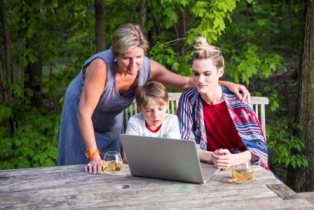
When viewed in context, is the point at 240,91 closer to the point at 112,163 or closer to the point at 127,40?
the point at 127,40

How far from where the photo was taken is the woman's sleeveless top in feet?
10.1

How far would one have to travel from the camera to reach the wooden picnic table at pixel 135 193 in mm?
2178

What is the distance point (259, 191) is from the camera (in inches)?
90.6

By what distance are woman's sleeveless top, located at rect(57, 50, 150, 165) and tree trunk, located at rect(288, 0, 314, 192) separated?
6.80ft

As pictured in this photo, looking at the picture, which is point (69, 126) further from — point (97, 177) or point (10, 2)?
point (10, 2)

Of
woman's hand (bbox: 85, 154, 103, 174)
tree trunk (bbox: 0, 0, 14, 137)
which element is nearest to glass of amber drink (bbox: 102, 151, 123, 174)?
woman's hand (bbox: 85, 154, 103, 174)

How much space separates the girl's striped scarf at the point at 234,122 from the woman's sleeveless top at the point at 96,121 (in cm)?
29

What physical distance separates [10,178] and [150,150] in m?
0.71

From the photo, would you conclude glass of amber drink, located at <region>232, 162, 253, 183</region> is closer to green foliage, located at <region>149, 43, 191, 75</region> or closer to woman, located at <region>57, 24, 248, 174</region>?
woman, located at <region>57, 24, 248, 174</region>

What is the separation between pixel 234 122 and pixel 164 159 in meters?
0.67

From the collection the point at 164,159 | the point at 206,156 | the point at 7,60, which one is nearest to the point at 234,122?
the point at 206,156

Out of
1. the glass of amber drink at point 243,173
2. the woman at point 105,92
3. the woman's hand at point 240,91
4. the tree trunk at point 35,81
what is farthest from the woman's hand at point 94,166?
the tree trunk at point 35,81

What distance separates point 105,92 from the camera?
296 centimetres

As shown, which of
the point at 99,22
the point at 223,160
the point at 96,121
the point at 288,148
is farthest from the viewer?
the point at 99,22
